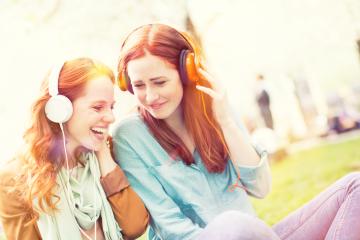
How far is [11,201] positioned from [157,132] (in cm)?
48

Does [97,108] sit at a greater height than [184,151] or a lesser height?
greater

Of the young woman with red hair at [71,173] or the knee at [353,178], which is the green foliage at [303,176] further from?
the young woman with red hair at [71,173]

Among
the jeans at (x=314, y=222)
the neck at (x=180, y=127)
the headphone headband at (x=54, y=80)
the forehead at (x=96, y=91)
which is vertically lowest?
the jeans at (x=314, y=222)

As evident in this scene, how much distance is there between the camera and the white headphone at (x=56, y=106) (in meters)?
1.24

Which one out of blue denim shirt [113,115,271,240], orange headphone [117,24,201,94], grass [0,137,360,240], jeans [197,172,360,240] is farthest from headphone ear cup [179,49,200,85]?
grass [0,137,360,240]

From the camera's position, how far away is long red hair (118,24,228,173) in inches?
52.1

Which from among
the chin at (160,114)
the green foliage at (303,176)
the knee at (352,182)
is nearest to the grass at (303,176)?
the green foliage at (303,176)

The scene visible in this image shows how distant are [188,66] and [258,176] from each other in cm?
43

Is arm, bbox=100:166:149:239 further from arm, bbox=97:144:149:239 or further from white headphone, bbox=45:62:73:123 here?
white headphone, bbox=45:62:73:123

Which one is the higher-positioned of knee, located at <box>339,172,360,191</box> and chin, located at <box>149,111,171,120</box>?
chin, located at <box>149,111,171,120</box>

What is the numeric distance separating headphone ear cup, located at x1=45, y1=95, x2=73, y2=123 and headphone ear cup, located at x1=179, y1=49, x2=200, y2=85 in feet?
1.19

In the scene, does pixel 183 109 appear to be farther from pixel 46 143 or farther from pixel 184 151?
pixel 46 143

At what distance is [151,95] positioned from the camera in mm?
1326

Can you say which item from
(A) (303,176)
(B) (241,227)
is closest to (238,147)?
(B) (241,227)
